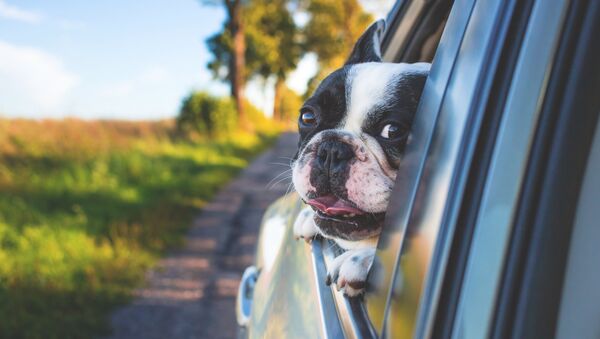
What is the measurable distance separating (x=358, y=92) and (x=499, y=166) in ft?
3.13

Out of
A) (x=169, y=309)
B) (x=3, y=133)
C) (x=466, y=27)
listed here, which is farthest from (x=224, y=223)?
(x=466, y=27)

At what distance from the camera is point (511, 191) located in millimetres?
771

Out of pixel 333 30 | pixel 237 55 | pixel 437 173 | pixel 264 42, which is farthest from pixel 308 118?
pixel 333 30

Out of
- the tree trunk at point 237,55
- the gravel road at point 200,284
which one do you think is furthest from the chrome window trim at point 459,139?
the tree trunk at point 237,55

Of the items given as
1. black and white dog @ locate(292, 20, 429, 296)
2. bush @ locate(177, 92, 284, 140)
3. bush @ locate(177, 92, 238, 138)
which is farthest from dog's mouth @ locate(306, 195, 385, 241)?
bush @ locate(177, 92, 238, 138)

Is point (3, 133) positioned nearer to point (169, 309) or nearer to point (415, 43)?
point (169, 309)

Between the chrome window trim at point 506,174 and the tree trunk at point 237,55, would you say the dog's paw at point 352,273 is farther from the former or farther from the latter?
the tree trunk at point 237,55

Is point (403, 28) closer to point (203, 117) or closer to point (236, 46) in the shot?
point (203, 117)

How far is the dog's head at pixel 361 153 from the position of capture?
1.47 m

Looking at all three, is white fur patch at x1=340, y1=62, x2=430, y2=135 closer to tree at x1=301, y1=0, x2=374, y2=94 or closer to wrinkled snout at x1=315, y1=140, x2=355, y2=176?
wrinkled snout at x1=315, y1=140, x2=355, y2=176

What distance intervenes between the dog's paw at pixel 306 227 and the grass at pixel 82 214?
2746 mm

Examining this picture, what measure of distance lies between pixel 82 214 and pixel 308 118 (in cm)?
528

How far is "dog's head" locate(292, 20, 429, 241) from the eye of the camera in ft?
4.83

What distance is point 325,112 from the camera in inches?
70.0
